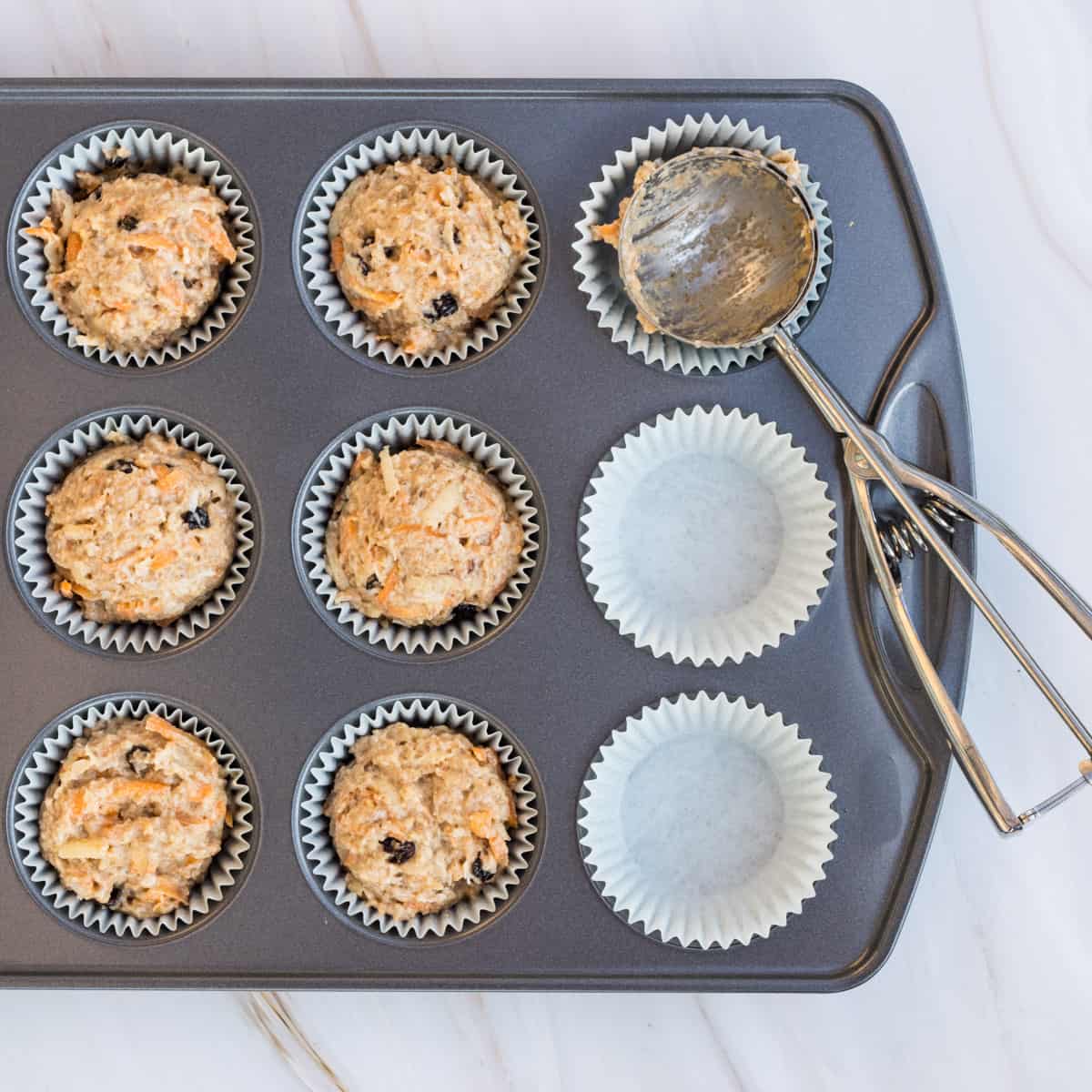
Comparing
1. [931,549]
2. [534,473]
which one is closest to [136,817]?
[534,473]

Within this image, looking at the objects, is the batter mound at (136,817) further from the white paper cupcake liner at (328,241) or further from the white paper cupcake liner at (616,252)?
the white paper cupcake liner at (616,252)

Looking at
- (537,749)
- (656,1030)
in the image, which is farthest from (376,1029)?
(537,749)

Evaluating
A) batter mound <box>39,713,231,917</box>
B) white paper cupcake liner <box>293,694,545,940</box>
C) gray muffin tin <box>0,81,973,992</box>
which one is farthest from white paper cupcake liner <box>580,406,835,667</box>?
batter mound <box>39,713,231,917</box>

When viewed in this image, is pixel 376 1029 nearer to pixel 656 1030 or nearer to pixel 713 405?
pixel 656 1030

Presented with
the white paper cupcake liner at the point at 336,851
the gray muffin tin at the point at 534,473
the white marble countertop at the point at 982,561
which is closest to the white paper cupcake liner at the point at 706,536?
the gray muffin tin at the point at 534,473

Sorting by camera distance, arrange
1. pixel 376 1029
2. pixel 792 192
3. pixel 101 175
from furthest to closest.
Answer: pixel 376 1029 < pixel 101 175 < pixel 792 192
